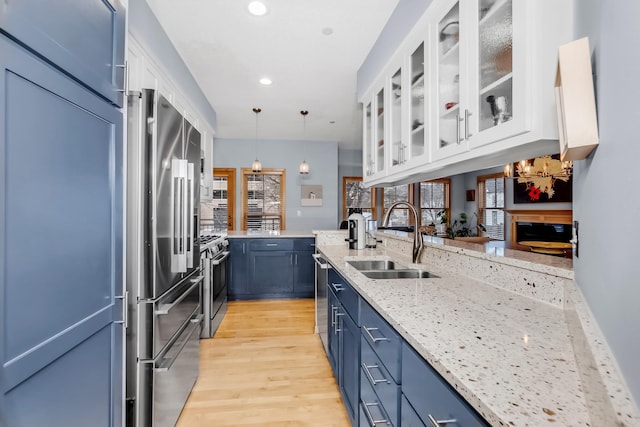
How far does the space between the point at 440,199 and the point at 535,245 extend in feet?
18.2

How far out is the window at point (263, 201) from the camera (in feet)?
21.9

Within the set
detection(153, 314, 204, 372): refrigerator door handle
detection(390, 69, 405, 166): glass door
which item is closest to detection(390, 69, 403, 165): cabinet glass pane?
detection(390, 69, 405, 166): glass door

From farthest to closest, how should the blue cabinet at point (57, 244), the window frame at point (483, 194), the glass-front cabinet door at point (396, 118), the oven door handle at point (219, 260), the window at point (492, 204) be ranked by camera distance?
the window at point (492, 204) → the window frame at point (483, 194) → the oven door handle at point (219, 260) → the glass-front cabinet door at point (396, 118) → the blue cabinet at point (57, 244)

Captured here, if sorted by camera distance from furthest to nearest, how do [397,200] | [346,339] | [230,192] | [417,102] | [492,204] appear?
[397,200] < [492,204] < [230,192] < [417,102] < [346,339]

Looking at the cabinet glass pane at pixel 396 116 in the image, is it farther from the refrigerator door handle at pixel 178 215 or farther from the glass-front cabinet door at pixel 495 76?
the refrigerator door handle at pixel 178 215

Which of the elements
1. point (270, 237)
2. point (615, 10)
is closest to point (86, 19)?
point (615, 10)

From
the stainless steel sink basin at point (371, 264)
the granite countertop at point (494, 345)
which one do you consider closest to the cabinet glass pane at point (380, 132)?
the stainless steel sink basin at point (371, 264)

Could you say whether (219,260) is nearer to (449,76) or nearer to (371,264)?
(371,264)

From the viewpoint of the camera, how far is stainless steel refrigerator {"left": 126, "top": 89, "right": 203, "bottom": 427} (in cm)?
151

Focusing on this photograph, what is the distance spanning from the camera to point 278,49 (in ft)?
9.62

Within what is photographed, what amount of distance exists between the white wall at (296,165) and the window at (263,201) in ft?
0.40

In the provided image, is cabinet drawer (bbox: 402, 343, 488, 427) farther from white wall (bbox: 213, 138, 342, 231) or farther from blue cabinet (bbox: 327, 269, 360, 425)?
white wall (bbox: 213, 138, 342, 231)

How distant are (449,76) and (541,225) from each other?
18.7 ft

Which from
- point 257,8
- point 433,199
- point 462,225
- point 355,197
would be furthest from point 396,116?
point 462,225
